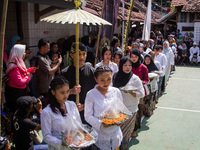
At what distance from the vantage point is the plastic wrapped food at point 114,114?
2928 millimetres

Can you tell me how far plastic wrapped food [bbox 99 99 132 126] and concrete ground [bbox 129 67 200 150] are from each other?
5.51ft

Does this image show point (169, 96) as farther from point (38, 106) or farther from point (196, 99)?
point (38, 106)

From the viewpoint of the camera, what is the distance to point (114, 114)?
3.02 metres

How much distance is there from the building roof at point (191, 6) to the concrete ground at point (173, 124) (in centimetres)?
950

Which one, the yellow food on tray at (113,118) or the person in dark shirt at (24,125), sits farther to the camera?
the person in dark shirt at (24,125)

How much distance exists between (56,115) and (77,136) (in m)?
0.32

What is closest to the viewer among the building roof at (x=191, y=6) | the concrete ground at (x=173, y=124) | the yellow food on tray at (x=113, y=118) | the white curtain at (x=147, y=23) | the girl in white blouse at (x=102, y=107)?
the yellow food on tray at (x=113, y=118)

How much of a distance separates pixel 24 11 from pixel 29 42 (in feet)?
2.70

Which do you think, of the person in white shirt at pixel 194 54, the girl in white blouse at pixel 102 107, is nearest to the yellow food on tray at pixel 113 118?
the girl in white blouse at pixel 102 107

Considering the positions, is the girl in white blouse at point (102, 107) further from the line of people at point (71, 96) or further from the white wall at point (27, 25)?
the white wall at point (27, 25)

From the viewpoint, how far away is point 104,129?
10.2 ft

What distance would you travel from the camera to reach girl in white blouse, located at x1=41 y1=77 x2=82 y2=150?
8.51 feet

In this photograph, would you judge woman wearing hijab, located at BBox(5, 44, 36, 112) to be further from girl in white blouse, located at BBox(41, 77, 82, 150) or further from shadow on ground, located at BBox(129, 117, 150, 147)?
shadow on ground, located at BBox(129, 117, 150, 147)

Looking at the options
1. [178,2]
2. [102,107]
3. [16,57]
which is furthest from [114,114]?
[178,2]
